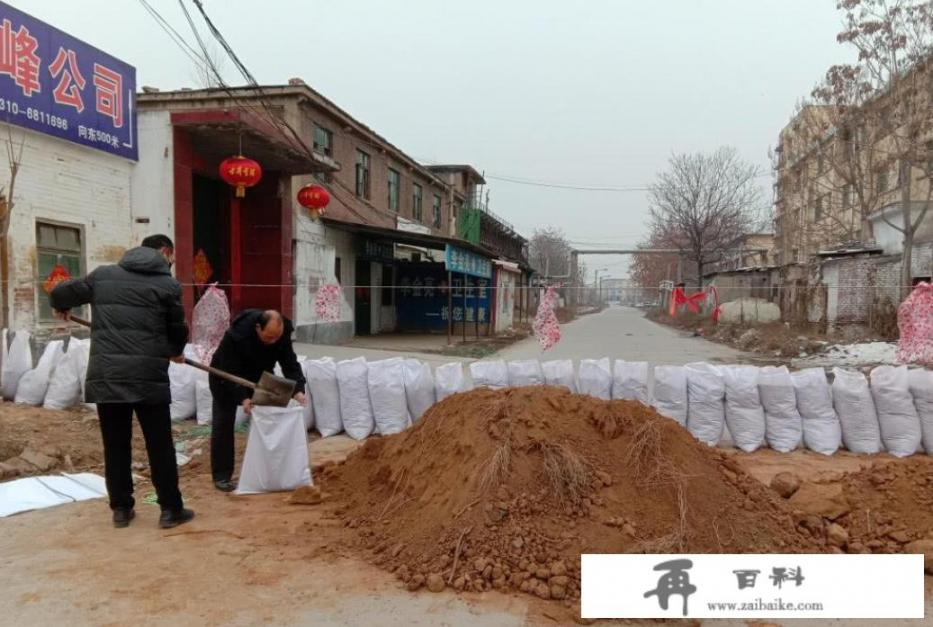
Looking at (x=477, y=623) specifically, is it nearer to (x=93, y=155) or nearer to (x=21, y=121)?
(x=21, y=121)

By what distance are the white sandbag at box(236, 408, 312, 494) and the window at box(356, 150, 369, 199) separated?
50.9 ft

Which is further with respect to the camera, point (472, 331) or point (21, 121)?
point (472, 331)

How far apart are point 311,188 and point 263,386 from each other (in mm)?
9869

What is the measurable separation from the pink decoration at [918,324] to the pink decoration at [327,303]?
11177 millimetres

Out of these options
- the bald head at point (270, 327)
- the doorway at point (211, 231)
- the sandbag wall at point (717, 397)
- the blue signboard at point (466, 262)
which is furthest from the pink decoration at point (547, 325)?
the doorway at point (211, 231)

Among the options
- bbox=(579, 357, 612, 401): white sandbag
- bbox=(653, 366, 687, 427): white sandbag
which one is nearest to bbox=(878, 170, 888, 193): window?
bbox=(653, 366, 687, 427): white sandbag

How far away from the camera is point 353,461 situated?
4430 mm

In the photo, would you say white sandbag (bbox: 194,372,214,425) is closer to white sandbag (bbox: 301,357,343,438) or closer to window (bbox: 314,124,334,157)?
white sandbag (bbox: 301,357,343,438)

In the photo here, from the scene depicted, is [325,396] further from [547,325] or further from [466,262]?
[466,262]

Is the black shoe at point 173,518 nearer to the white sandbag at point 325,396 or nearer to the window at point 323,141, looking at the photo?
the white sandbag at point 325,396

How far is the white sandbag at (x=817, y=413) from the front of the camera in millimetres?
5289

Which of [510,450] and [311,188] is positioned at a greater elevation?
[311,188]

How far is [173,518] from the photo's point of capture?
3590 millimetres

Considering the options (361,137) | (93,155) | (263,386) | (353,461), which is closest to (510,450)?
(353,461)
